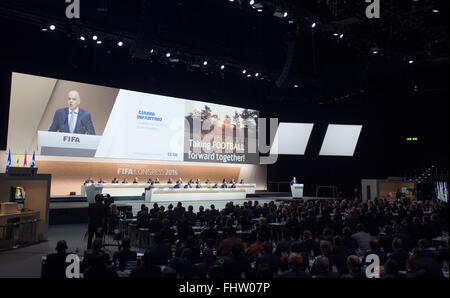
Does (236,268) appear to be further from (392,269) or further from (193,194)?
(193,194)

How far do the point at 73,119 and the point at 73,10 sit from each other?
4963 mm

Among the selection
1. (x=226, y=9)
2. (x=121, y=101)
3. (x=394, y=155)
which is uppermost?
→ (x=226, y=9)

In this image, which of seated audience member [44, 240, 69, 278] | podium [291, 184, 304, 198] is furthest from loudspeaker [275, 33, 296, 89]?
seated audience member [44, 240, 69, 278]

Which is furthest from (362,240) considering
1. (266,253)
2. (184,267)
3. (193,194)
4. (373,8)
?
(193,194)

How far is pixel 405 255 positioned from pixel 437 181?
590 inches

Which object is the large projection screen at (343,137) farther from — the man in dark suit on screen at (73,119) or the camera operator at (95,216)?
the camera operator at (95,216)

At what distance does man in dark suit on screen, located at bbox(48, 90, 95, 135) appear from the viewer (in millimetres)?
14858

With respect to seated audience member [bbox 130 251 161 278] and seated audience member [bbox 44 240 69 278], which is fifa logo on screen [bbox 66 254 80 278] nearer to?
seated audience member [bbox 44 240 69 278]

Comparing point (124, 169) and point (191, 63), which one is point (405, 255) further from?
point (124, 169)

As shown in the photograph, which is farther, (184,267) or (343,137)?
(343,137)

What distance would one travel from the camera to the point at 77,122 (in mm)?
15336

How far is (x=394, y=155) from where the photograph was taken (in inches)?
811
